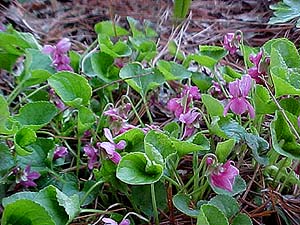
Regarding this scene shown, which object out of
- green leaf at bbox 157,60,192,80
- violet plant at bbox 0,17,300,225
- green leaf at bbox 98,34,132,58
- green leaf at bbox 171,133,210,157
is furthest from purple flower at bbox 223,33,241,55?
green leaf at bbox 171,133,210,157

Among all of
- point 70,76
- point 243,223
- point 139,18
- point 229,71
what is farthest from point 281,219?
point 139,18

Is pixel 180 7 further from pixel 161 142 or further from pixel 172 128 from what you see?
pixel 161 142

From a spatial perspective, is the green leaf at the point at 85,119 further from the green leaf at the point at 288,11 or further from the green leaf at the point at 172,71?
the green leaf at the point at 288,11

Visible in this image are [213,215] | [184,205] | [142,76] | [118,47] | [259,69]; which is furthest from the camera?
[118,47]

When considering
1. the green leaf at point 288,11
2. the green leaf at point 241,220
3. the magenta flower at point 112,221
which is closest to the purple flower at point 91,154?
the magenta flower at point 112,221

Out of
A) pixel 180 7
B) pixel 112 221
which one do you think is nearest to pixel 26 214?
pixel 112 221

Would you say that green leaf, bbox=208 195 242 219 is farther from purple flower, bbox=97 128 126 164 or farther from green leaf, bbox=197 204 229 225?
purple flower, bbox=97 128 126 164
